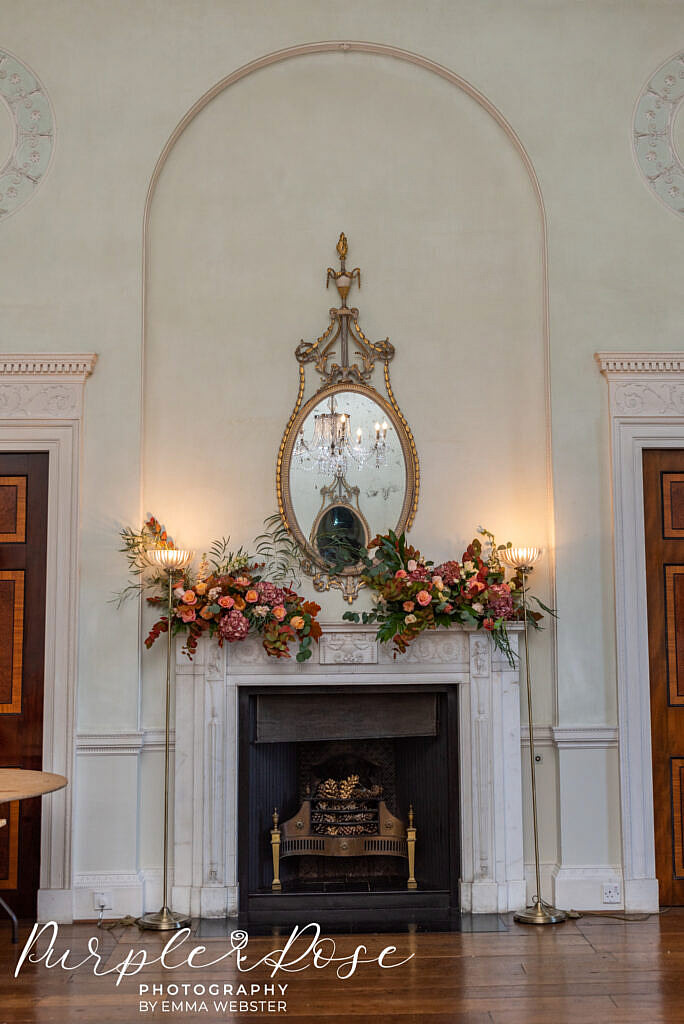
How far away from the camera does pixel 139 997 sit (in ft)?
13.5

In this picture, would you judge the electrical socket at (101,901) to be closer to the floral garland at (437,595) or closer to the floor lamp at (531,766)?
the floral garland at (437,595)

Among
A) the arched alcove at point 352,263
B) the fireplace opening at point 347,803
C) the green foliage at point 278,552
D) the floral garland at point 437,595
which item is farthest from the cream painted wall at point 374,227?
the fireplace opening at point 347,803

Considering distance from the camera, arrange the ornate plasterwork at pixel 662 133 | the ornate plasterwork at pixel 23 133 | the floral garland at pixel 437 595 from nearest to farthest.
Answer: the floral garland at pixel 437 595
the ornate plasterwork at pixel 23 133
the ornate plasterwork at pixel 662 133

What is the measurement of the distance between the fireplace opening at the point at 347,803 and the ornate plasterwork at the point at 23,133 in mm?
3135

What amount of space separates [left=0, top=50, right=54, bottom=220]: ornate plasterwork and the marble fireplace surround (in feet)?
9.17

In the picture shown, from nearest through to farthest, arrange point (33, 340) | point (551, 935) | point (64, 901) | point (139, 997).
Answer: point (139, 997) → point (551, 935) → point (64, 901) → point (33, 340)

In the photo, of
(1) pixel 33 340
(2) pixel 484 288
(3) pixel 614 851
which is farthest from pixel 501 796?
(1) pixel 33 340

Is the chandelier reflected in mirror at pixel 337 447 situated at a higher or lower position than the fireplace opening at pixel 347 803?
higher

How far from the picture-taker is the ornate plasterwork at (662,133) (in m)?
5.85

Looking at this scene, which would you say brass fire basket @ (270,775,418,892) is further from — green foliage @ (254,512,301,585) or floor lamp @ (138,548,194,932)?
green foliage @ (254,512,301,585)

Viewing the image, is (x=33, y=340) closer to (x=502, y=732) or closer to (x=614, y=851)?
(x=502, y=732)

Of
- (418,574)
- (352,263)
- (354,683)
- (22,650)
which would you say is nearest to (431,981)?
(354,683)

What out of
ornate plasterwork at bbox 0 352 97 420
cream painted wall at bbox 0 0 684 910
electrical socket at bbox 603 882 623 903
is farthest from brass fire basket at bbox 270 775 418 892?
ornate plasterwork at bbox 0 352 97 420

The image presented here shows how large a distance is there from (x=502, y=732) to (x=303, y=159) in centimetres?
351
